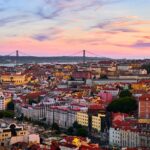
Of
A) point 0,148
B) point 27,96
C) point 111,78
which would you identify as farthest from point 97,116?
point 111,78

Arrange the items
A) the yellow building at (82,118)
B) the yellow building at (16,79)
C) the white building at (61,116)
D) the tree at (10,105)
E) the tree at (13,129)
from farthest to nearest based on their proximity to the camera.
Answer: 1. the yellow building at (16,79)
2. the tree at (10,105)
3. the white building at (61,116)
4. the yellow building at (82,118)
5. the tree at (13,129)

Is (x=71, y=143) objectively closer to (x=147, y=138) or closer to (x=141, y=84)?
(x=147, y=138)

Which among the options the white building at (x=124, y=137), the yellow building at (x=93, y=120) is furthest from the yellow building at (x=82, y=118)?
the white building at (x=124, y=137)

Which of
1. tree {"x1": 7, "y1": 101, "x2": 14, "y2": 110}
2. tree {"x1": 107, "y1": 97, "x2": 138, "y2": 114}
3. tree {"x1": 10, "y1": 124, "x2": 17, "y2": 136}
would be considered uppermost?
tree {"x1": 107, "y1": 97, "x2": 138, "y2": 114}

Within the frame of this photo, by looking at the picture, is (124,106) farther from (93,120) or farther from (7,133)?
(7,133)

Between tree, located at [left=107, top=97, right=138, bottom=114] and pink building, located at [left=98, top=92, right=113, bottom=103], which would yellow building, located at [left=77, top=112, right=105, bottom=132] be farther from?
pink building, located at [left=98, top=92, right=113, bottom=103]

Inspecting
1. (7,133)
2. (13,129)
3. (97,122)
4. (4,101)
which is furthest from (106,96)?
(7,133)

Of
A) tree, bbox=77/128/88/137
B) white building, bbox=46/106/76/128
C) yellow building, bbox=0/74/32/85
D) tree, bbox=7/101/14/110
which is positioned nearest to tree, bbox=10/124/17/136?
tree, bbox=77/128/88/137

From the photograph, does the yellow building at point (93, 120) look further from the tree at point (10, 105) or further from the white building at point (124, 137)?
the tree at point (10, 105)

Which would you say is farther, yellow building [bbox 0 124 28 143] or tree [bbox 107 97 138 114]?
tree [bbox 107 97 138 114]
